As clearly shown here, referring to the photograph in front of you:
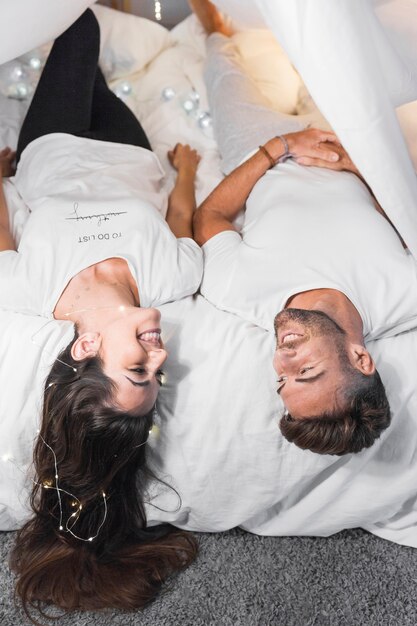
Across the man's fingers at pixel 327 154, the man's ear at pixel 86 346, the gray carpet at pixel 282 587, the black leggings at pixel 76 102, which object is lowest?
the gray carpet at pixel 282 587

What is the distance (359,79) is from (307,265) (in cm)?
44

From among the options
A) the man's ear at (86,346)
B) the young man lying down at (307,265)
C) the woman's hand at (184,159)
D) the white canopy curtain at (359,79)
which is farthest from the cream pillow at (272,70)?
the man's ear at (86,346)

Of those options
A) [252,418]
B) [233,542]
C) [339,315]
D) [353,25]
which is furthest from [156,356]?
[353,25]

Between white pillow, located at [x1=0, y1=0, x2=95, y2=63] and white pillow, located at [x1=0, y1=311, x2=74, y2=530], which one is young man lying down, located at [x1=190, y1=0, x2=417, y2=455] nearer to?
white pillow, located at [x1=0, y1=311, x2=74, y2=530]

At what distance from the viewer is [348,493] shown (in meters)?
1.47

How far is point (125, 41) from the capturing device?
2109 millimetres

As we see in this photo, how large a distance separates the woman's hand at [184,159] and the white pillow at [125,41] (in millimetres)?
352

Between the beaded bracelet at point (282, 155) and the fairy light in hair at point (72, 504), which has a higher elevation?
the beaded bracelet at point (282, 155)

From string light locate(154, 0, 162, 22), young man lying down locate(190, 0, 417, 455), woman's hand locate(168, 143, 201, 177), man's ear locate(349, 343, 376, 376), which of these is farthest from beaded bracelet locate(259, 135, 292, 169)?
string light locate(154, 0, 162, 22)

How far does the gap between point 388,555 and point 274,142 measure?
974 mm

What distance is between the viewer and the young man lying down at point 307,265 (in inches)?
51.1

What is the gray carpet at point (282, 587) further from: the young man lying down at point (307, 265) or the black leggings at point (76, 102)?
the black leggings at point (76, 102)

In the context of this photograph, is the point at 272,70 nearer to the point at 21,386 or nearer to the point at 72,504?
the point at 21,386

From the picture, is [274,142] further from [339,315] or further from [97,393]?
[97,393]
